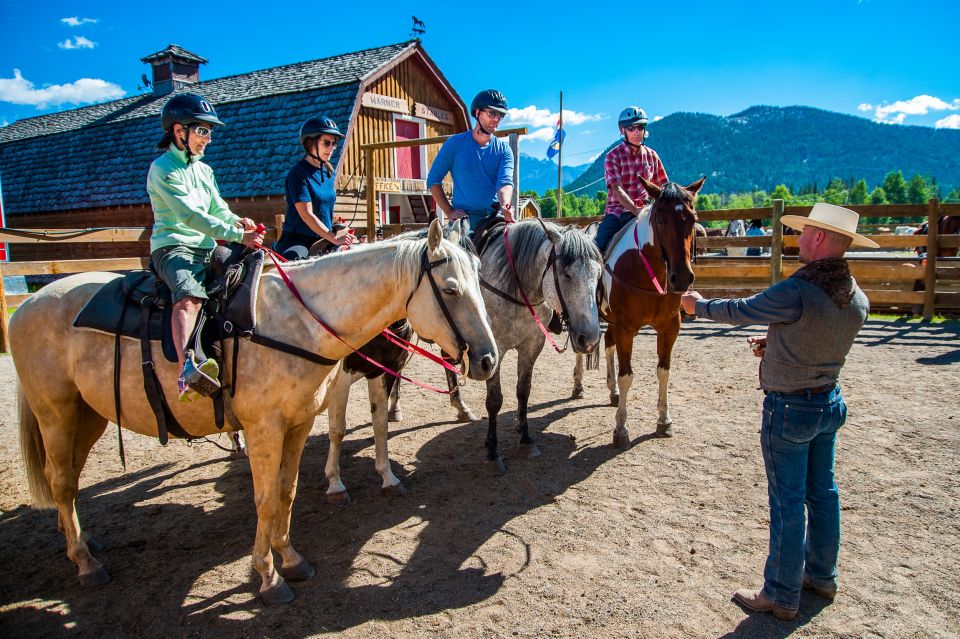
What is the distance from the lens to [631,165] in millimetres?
6000

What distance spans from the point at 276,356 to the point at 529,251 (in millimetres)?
2544

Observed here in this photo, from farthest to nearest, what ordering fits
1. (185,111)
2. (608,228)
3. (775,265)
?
(775,265) → (608,228) → (185,111)

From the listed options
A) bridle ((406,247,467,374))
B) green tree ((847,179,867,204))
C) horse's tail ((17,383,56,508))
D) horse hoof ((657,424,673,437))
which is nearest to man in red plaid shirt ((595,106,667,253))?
horse hoof ((657,424,673,437))

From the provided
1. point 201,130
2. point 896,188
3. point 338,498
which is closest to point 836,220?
point 201,130

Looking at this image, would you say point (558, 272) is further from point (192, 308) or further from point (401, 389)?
point (401, 389)

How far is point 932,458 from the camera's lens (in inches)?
189

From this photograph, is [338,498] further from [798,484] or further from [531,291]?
[798,484]

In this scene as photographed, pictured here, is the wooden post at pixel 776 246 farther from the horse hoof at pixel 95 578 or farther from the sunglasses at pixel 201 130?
the horse hoof at pixel 95 578

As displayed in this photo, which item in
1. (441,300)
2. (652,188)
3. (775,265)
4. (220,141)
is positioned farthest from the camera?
(220,141)

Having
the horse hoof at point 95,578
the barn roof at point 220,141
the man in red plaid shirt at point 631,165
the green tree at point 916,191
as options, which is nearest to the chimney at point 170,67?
the barn roof at point 220,141

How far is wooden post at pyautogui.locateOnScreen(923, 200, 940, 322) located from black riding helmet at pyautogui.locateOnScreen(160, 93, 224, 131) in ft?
40.2

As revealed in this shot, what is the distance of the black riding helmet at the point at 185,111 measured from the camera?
3.10 m

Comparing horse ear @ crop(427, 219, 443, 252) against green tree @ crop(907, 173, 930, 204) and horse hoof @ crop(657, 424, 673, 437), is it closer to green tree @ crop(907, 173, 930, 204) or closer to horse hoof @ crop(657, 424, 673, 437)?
horse hoof @ crop(657, 424, 673, 437)

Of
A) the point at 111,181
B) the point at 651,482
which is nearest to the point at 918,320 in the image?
the point at 651,482
